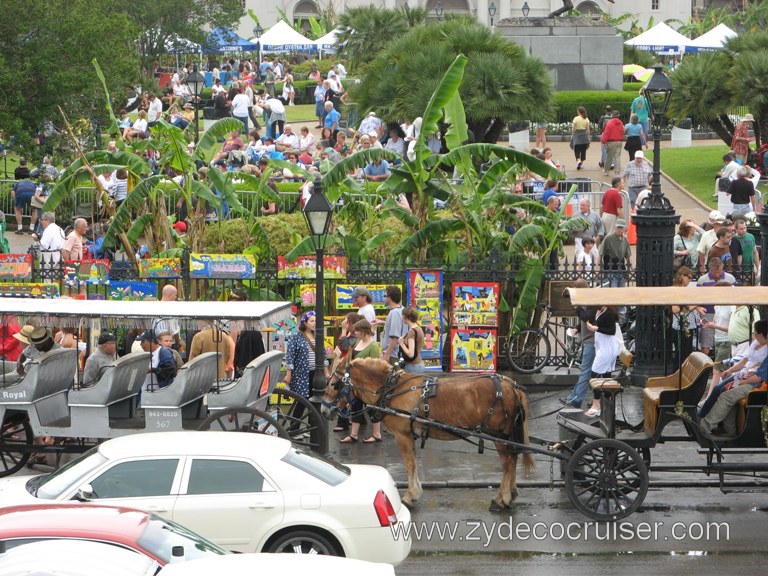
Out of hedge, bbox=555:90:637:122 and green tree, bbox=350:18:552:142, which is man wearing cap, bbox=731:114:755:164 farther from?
hedge, bbox=555:90:637:122

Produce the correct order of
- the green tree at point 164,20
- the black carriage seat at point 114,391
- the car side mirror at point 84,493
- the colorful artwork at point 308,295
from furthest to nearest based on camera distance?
1. the green tree at point 164,20
2. the colorful artwork at point 308,295
3. the black carriage seat at point 114,391
4. the car side mirror at point 84,493

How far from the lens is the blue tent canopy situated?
202 feet

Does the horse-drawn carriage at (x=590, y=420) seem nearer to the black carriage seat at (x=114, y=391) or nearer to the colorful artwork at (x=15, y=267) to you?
the black carriage seat at (x=114, y=391)

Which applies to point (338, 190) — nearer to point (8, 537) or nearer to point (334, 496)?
point (334, 496)

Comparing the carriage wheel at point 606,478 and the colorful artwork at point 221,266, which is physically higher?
the colorful artwork at point 221,266

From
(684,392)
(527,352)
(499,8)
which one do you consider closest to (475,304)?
(527,352)

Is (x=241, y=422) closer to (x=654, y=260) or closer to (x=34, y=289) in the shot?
(x=34, y=289)

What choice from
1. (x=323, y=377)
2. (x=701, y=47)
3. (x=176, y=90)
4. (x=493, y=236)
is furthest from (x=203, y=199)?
(x=701, y=47)

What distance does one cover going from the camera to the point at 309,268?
59.9 ft

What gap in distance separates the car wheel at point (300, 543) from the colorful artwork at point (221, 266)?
7955 mm

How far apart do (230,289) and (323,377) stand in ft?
14.9

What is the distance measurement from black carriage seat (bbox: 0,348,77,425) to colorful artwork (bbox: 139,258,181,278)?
407 cm

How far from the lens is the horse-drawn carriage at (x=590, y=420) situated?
12500mm

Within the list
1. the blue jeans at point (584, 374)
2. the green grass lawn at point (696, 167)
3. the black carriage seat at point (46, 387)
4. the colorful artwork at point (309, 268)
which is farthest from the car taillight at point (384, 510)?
the green grass lawn at point (696, 167)
